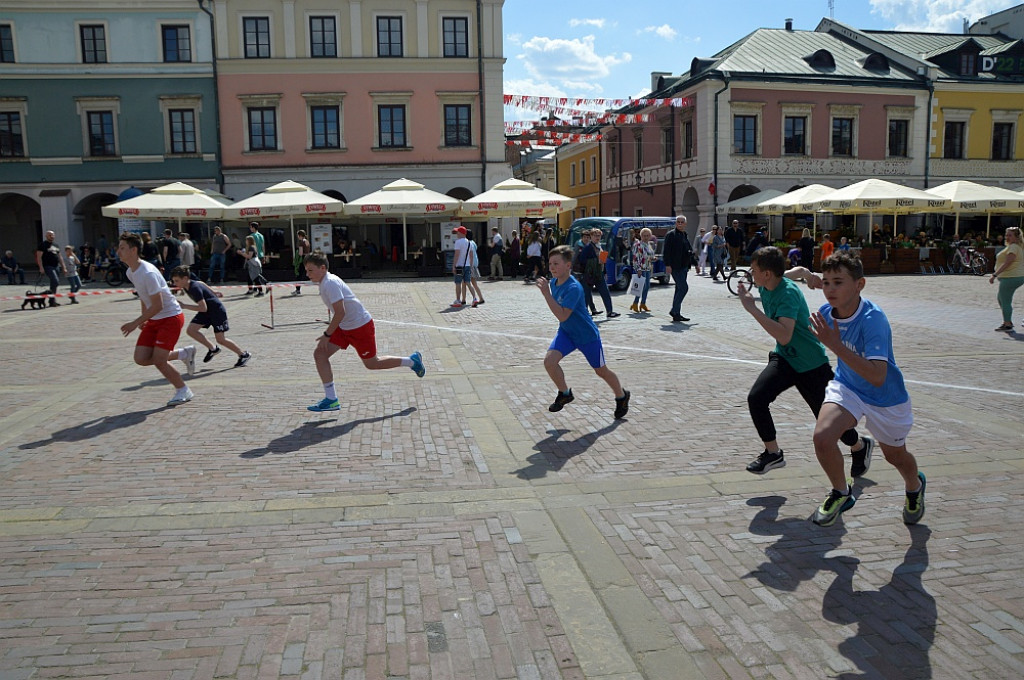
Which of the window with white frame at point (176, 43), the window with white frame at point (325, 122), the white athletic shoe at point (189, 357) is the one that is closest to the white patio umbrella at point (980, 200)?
the window with white frame at point (325, 122)

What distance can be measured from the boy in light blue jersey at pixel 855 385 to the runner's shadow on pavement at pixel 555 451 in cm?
194

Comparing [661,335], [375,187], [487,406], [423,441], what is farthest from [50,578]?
[375,187]

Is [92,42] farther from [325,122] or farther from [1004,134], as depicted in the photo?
[1004,134]

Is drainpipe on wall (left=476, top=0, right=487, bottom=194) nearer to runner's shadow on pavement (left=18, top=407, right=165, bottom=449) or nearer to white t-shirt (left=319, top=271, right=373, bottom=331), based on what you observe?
white t-shirt (left=319, top=271, right=373, bottom=331)

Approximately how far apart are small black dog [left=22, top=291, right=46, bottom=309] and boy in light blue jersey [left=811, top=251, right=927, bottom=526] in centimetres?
1732

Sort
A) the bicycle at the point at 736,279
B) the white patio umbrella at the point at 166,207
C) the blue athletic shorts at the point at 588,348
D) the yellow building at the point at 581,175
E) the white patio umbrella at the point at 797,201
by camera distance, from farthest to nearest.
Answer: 1. the yellow building at the point at 581,175
2. the white patio umbrella at the point at 797,201
3. the white patio umbrella at the point at 166,207
4. the bicycle at the point at 736,279
5. the blue athletic shorts at the point at 588,348

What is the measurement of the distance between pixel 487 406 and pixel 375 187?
83.7 ft

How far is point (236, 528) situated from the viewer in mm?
4625

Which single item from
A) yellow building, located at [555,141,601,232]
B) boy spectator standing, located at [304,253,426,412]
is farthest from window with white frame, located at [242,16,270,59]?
boy spectator standing, located at [304,253,426,412]

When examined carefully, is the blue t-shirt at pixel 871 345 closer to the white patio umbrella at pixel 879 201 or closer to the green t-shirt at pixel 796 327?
the green t-shirt at pixel 796 327

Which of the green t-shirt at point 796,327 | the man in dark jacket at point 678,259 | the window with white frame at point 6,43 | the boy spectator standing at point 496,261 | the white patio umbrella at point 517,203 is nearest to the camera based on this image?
the green t-shirt at point 796,327

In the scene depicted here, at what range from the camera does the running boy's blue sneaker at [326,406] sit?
744 cm

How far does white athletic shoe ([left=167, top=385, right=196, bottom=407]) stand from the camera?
25.7 feet

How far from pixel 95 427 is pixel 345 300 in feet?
8.19
